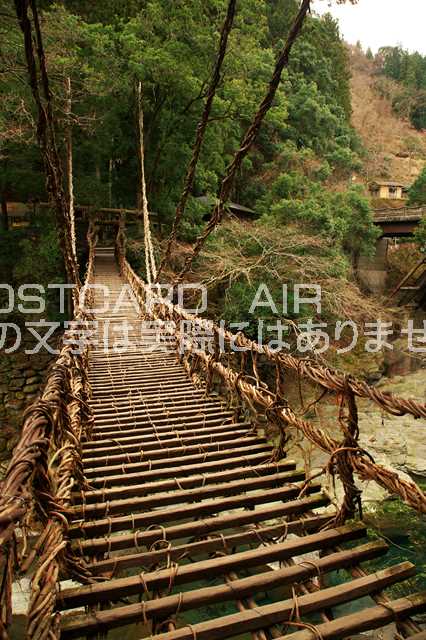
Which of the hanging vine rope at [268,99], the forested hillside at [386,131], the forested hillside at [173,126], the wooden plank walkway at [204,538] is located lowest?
the wooden plank walkway at [204,538]

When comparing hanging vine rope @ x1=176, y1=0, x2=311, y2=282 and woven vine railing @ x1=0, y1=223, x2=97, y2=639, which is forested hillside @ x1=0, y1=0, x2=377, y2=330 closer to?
hanging vine rope @ x1=176, y1=0, x2=311, y2=282

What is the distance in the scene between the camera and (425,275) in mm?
15180

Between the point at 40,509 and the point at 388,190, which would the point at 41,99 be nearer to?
the point at 40,509

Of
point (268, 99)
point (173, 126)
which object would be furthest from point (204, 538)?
point (173, 126)

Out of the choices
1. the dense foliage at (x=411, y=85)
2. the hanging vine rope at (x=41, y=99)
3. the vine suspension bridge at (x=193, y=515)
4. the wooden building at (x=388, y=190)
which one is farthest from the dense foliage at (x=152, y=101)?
the dense foliage at (x=411, y=85)

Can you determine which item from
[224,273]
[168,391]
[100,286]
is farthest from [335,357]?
[168,391]

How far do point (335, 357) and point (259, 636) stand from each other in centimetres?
957

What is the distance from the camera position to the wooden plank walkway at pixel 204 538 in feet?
4.31

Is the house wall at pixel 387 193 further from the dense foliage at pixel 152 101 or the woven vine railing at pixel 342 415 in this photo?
the woven vine railing at pixel 342 415

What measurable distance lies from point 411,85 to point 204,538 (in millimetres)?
42110

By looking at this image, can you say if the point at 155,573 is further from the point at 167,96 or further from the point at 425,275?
the point at 425,275

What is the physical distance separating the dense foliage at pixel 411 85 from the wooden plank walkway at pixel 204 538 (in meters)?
39.0

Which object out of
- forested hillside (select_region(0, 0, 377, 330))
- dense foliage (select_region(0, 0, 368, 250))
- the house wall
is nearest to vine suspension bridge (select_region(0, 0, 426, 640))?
forested hillside (select_region(0, 0, 377, 330))

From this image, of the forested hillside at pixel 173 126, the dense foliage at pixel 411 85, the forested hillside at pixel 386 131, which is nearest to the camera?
the forested hillside at pixel 173 126
